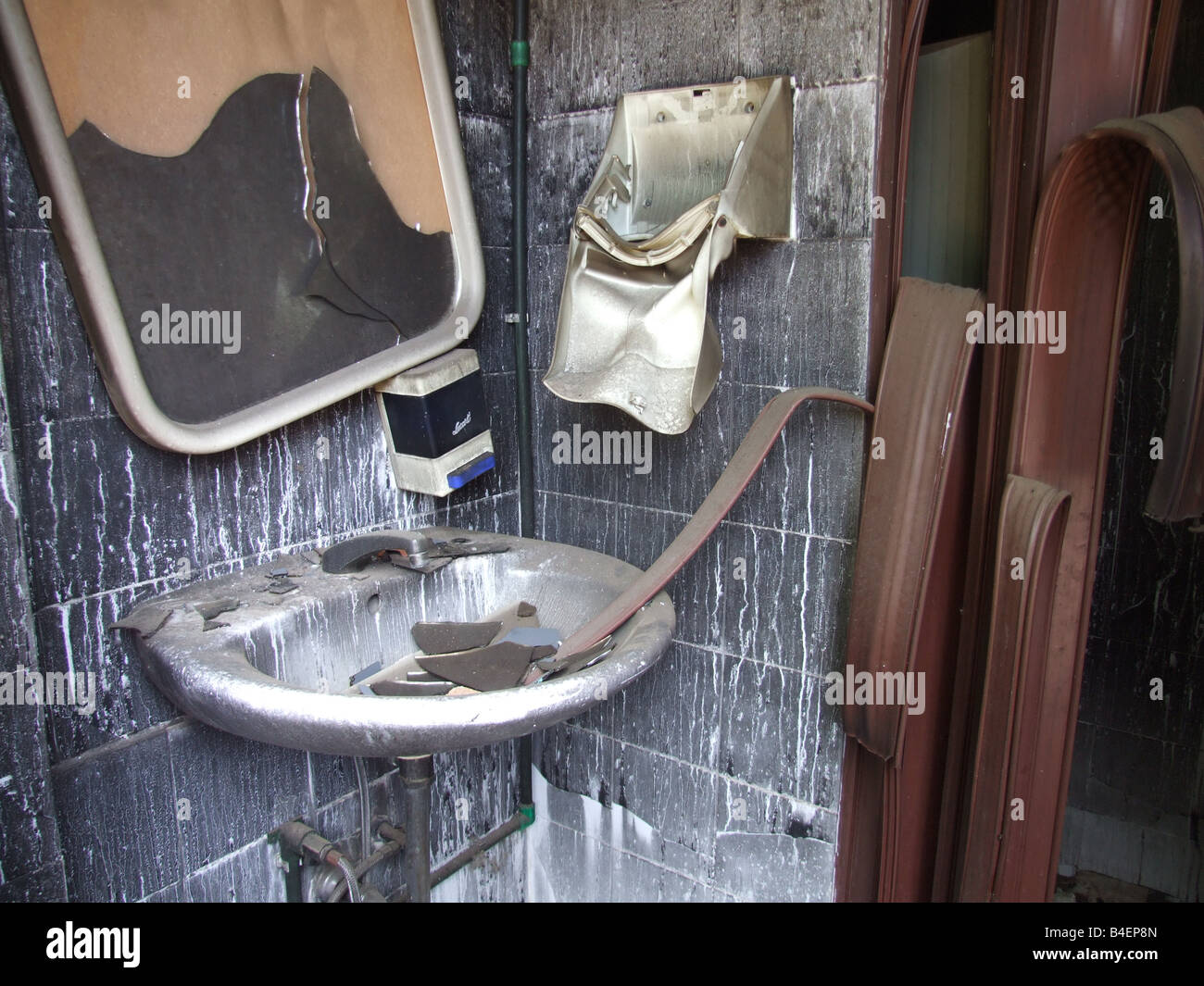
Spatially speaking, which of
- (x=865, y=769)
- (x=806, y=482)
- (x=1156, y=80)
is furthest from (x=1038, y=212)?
(x=865, y=769)

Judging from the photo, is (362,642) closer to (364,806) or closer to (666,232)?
(364,806)

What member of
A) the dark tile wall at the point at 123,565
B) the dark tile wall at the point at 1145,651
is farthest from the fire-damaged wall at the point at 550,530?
the dark tile wall at the point at 1145,651

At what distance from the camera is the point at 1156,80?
4.62 feet

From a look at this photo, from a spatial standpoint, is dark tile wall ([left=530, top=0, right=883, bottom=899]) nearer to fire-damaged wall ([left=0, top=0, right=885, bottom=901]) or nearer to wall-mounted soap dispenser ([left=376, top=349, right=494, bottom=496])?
fire-damaged wall ([left=0, top=0, right=885, bottom=901])

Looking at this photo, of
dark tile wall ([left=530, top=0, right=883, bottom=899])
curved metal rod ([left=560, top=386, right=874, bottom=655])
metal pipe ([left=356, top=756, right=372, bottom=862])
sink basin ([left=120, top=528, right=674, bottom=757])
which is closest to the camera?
sink basin ([left=120, top=528, right=674, bottom=757])

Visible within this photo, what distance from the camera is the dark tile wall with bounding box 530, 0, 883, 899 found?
5.10 ft

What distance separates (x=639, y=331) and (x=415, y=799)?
92 cm

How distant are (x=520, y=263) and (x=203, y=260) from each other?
731mm

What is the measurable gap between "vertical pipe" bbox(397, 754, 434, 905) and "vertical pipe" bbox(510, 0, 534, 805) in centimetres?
58

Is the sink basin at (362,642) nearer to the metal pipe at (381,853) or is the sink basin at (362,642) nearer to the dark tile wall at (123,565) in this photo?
the dark tile wall at (123,565)

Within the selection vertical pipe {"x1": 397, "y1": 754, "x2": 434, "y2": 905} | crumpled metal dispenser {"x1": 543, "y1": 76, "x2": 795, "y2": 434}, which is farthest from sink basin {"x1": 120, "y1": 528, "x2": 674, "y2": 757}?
crumpled metal dispenser {"x1": 543, "y1": 76, "x2": 795, "y2": 434}

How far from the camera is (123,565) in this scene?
4.43 ft

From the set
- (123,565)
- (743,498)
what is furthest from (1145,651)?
(123,565)

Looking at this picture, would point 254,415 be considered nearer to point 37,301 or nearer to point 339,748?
point 37,301
